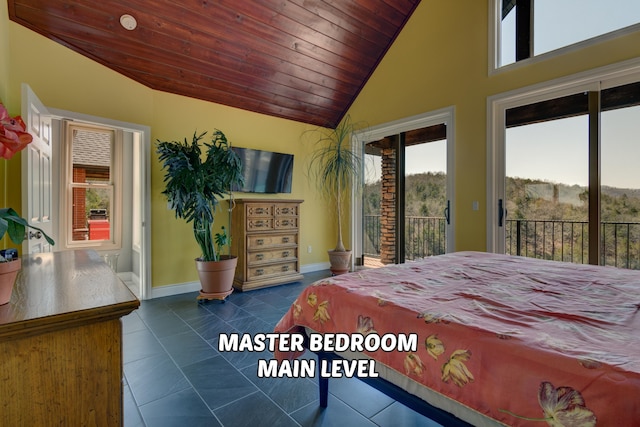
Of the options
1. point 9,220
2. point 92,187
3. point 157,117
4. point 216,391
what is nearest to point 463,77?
point 157,117

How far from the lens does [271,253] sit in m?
4.05

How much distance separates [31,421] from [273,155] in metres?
3.96

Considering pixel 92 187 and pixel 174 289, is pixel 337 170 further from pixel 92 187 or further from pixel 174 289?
pixel 92 187

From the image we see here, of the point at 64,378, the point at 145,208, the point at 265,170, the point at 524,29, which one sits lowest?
the point at 64,378

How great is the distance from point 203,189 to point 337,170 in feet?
6.71

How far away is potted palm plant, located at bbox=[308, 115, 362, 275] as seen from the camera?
14.7ft

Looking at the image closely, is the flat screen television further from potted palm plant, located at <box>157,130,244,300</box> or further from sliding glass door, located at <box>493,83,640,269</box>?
sliding glass door, located at <box>493,83,640,269</box>

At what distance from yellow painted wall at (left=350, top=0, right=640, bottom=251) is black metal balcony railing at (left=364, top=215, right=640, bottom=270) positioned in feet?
1.39

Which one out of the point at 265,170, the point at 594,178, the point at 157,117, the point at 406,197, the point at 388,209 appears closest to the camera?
the point at 594,178

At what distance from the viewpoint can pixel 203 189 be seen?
328cm

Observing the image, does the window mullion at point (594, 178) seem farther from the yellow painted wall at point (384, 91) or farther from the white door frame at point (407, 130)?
the white door frame at point (407, 130)

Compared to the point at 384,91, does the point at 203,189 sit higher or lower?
lower

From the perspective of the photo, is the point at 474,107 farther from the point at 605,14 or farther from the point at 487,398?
the point at 487,398

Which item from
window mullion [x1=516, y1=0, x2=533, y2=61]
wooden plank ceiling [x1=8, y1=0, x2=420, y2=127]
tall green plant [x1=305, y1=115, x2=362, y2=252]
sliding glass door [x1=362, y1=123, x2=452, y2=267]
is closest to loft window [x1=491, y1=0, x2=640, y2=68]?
window mullion [x1=516, y1=0, x2=533, y2=61]
